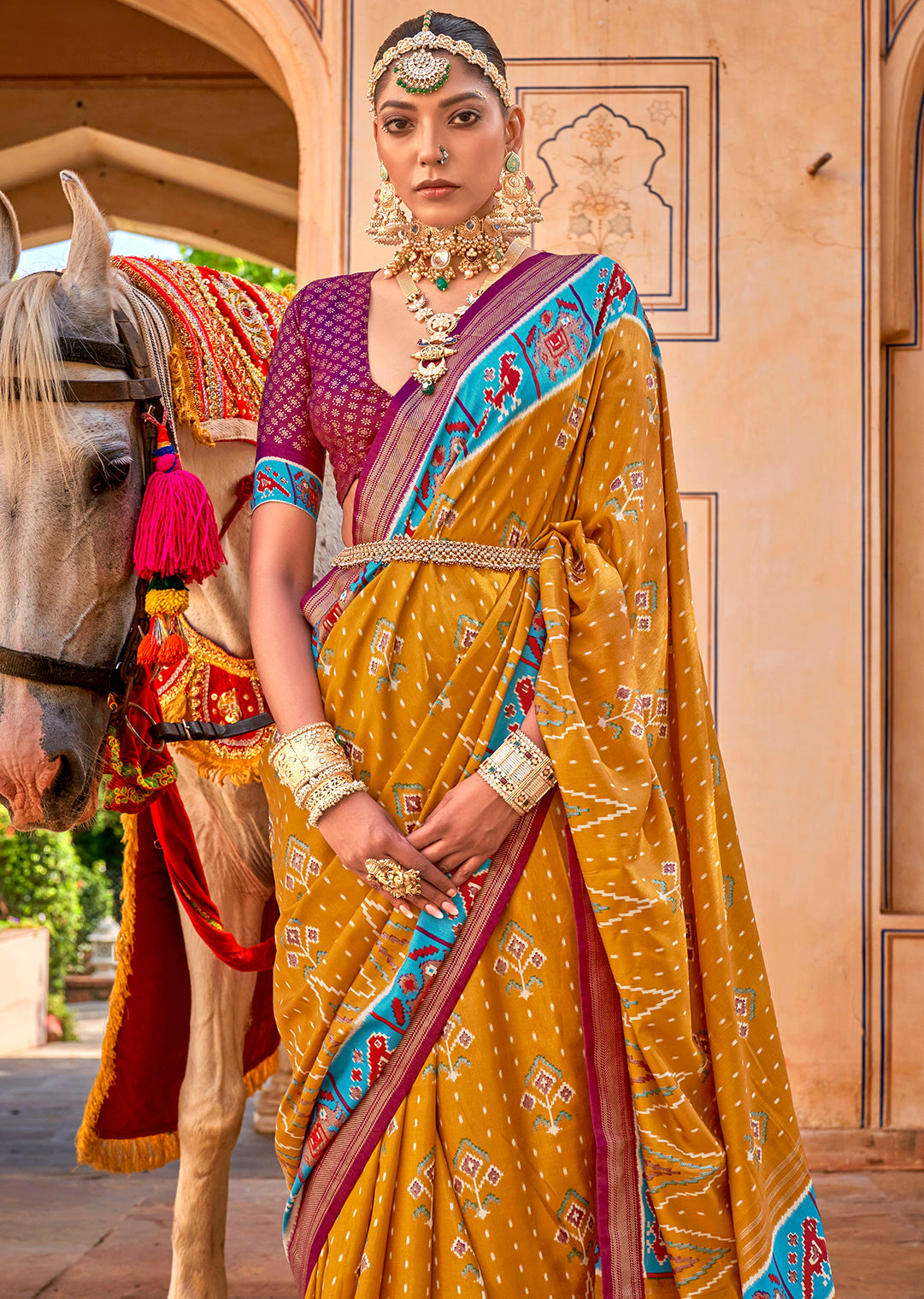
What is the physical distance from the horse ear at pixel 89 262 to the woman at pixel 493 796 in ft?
1.29

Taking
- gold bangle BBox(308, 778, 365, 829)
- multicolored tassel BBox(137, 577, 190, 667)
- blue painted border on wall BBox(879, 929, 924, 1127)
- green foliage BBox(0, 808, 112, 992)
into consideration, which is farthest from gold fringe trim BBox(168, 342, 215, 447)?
green foliage BBox(0, 808, 112, 992)

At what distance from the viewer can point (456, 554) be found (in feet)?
4.97

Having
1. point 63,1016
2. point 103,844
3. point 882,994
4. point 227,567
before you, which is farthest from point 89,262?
point 103,844

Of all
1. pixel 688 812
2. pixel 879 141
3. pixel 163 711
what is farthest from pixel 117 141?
pixel 688 812

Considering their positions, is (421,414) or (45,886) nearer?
(421,414)

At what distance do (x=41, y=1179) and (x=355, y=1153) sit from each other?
239cm

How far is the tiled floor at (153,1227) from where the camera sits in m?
2.57

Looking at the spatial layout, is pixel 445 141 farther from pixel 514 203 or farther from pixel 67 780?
pixel 67 780

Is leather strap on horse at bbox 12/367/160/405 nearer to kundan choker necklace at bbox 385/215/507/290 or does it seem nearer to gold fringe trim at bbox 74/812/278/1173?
kundan choker necklace at bbox 385/215/507/290

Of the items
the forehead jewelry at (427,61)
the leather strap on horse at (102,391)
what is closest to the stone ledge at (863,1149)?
the leather strap on horse at (102,391)

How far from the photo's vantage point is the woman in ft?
4.68

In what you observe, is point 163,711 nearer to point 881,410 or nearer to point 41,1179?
point 41,1179

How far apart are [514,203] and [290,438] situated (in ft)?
1.36

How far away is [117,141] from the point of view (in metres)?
5.62
